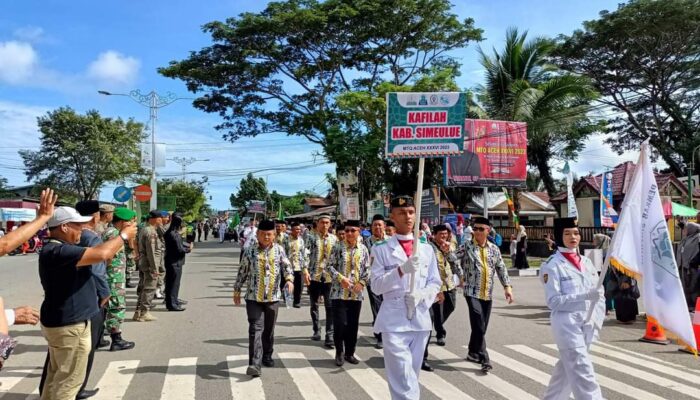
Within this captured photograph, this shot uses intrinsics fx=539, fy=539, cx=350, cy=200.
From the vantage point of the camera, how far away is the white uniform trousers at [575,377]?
4.09 metres

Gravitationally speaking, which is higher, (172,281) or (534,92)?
(534,92)

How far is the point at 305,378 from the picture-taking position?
5.88m

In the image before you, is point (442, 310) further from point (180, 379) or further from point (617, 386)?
point (180, 379)

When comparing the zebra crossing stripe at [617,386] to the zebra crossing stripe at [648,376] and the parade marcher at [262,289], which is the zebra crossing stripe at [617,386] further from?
the parade marcher at [262,289]

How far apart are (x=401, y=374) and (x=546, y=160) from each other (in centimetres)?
3184

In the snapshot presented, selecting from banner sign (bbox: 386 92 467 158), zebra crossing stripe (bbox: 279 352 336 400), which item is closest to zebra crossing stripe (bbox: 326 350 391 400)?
zebra crossing stripe (bbox: 279 352 336 400)

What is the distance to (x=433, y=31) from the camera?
1048 inches

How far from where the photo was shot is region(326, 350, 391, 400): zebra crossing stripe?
532 cm

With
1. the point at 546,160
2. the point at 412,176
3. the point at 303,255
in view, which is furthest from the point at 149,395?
the point at 546,160

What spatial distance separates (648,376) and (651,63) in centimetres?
3459

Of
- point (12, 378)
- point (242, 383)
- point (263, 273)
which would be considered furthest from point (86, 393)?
point (263, 273)

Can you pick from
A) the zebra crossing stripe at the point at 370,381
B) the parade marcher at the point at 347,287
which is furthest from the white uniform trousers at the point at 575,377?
the parade marcher at the point at 347,287

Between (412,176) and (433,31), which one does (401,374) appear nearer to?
(412,176)

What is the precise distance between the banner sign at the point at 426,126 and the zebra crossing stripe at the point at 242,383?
2.70 meters
